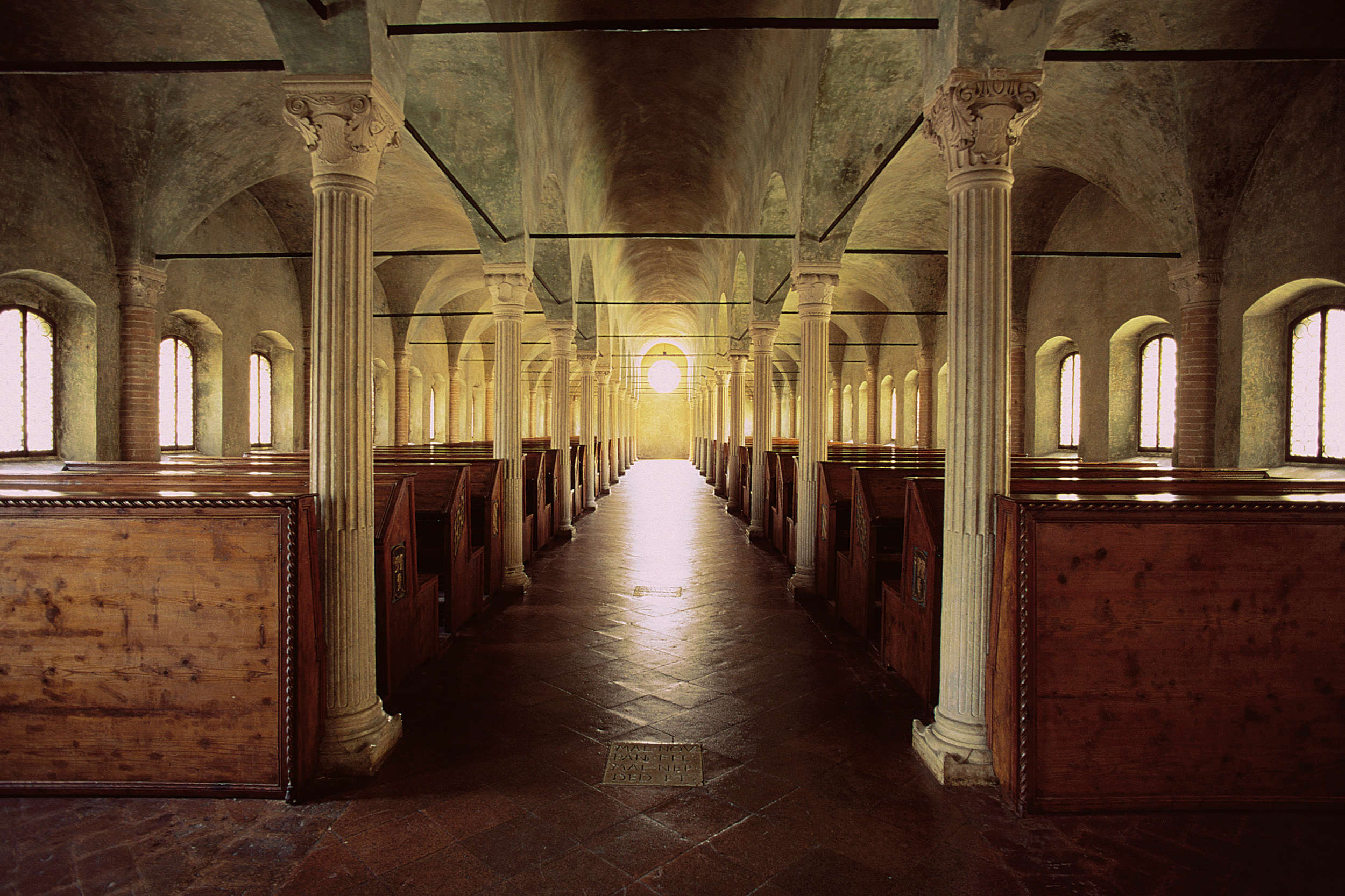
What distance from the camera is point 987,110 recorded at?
336cm

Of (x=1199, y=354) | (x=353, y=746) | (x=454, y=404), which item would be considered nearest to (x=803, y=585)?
(x=353, y=746)

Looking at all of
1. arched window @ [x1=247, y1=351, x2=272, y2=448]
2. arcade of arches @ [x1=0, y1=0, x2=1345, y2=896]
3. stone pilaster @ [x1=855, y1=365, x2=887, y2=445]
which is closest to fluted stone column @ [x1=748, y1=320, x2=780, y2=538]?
A: arcade of arches @ [x1=0, y1=0, x2=1345, y2=896]

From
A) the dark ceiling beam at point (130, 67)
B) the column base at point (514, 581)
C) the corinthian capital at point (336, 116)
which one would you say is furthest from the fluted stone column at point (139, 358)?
the corinthian capital at point (336, 116)

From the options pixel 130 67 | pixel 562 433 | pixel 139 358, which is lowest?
pixel 562 433

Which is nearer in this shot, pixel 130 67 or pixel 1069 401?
pixel 130 67

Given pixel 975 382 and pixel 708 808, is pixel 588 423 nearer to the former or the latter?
pixel 975 382

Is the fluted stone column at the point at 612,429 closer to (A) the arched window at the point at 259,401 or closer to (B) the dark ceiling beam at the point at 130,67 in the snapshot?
(A) the arched window at the point at 259,401

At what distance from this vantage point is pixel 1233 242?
336 inches

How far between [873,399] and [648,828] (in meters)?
20.7

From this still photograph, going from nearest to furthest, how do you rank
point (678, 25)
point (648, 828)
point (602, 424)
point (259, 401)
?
1. point (648, 828)
2. point (678, 25)
3. point (259, 401)
4. point (602, 424)

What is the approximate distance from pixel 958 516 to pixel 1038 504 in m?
0.46

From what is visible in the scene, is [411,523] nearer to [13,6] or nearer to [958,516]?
[958,516]

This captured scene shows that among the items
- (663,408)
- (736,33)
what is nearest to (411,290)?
(736,33)

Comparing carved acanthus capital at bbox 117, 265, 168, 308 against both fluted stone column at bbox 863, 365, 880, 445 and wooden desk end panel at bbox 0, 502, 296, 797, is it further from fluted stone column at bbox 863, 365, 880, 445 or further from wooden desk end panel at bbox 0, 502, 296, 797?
fluted stone column at bbox 863, 365, 880, 445
